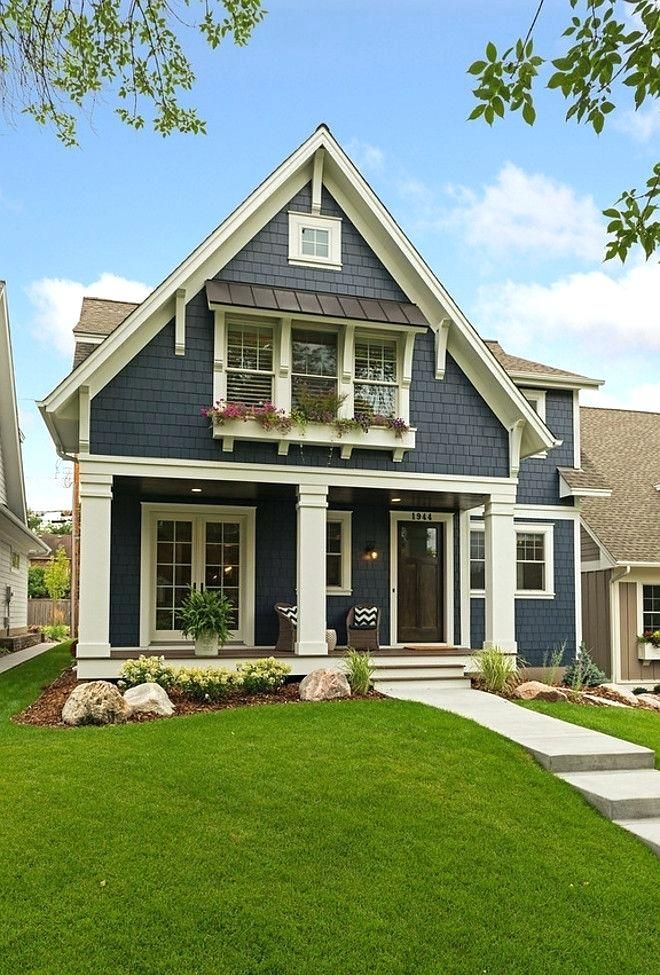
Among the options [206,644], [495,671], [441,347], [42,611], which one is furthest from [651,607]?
[42,611]

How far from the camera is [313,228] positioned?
12.6 m

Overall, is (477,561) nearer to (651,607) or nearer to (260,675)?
(651,607)

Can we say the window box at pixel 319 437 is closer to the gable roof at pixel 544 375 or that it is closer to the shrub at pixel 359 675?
the shrub at pixel 359 675

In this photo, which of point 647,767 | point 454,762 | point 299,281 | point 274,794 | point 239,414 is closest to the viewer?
point 274,794

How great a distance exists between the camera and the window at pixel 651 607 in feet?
55.6

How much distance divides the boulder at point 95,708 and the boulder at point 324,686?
2326 millimetres

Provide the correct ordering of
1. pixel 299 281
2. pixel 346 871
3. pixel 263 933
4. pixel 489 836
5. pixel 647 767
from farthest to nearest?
pixel 299 281
pixel 647 767
pixel 489 836
pixel 346 871
pixel 263 933

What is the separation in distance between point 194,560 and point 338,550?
7.95ft

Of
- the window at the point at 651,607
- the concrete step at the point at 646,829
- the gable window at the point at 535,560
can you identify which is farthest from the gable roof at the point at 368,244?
the concrete step at the point at 646,829

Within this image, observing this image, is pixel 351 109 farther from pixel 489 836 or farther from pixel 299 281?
pixel 489 836

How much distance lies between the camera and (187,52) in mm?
6238

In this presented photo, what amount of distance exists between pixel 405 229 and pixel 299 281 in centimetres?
177

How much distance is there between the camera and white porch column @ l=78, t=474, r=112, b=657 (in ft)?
36.0

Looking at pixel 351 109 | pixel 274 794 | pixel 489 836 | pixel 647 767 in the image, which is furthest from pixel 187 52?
pixel 647 767
